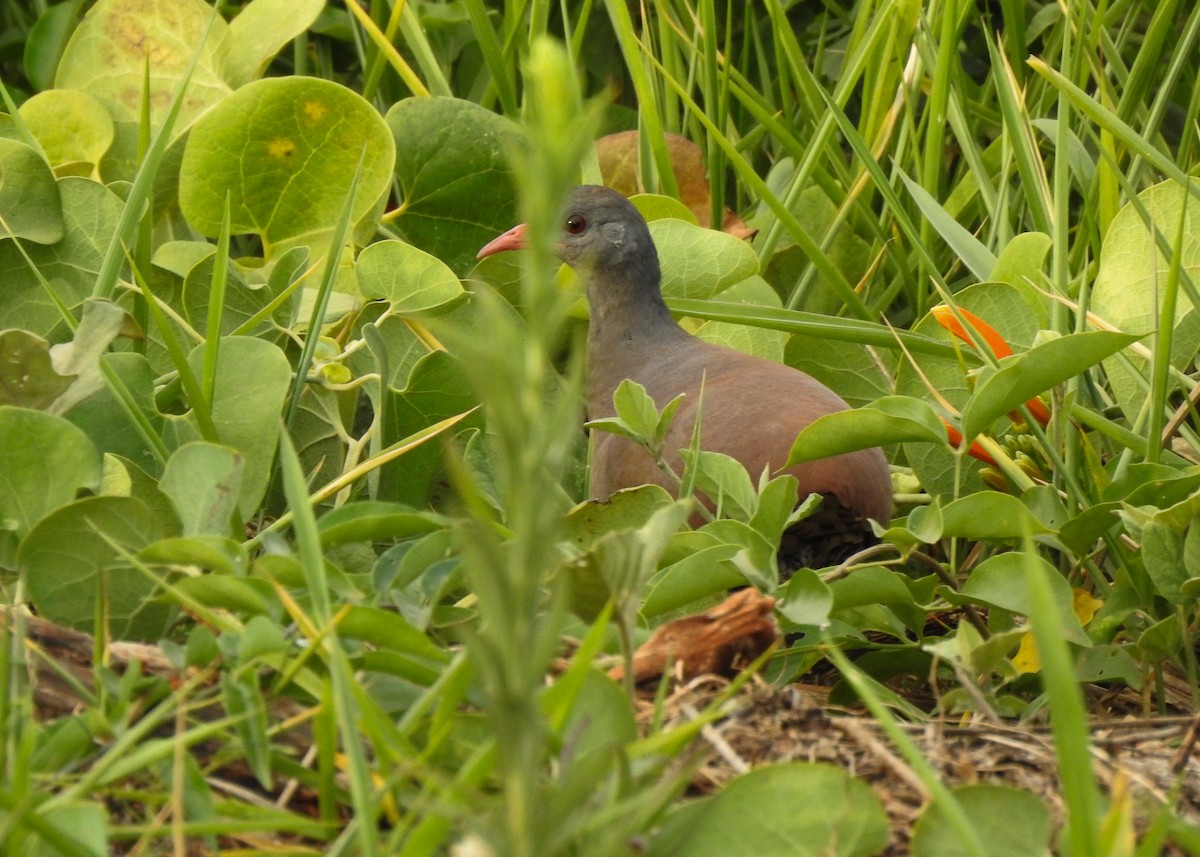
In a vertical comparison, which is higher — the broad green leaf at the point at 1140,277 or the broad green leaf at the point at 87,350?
the broad green leaf at the point at 87,350

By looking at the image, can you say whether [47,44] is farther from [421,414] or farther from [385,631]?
[385,631]

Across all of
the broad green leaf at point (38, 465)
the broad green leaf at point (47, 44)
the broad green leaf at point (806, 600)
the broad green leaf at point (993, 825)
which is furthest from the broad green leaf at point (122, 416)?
the broad green leaf at point (47, 44)

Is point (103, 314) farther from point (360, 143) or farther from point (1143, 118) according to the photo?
point (1143, 118)

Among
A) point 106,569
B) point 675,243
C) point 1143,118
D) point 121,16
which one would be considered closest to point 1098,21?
point 1143,118

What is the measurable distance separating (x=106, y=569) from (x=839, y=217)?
4.69ft

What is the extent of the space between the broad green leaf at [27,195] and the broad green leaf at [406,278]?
0.36 metres

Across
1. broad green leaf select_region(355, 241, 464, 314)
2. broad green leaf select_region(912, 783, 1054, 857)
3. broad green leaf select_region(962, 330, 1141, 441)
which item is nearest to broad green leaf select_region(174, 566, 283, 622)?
broad green leaf select_region(912, 783, 1054, 857)

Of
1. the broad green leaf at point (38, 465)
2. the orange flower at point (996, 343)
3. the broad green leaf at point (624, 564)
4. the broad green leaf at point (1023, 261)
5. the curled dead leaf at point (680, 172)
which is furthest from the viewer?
the curled dead leaf at point (680, 172)

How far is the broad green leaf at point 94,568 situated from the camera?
101cm

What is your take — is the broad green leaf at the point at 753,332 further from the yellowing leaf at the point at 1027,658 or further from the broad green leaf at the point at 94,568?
the broad green leaf at the point at 94,568

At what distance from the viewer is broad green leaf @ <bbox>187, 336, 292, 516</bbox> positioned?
133cm

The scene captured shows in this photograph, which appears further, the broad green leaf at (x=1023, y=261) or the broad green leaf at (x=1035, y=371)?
the broad green leaf at (x=1023, y=261)

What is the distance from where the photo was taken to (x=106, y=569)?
3.35ft

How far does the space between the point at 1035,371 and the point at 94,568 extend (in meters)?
0.78
